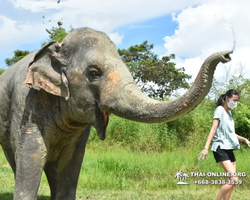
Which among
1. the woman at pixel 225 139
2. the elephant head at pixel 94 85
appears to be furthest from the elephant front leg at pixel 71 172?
the woman at pixel 225 139

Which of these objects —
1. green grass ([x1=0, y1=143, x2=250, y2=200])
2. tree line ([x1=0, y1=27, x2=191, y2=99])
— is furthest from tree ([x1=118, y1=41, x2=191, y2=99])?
green grass ([x1=0, y1=143, x2=250, y2=200])

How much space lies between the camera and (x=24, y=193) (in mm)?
3357

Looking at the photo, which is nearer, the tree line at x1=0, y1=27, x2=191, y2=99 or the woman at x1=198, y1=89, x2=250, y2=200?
the woman at x1=198, y1=89, x2=250, y2=200

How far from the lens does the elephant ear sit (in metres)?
3.28

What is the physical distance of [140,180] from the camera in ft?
24.4

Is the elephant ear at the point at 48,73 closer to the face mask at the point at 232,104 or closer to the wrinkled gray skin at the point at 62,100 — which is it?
the wrinkled gray skin at the point at 62,100

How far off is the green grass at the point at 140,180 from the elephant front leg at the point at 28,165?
8.54 feet

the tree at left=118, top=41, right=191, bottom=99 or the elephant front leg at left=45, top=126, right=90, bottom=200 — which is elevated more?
the tree at left=118, top=41, right=191, bottom=99

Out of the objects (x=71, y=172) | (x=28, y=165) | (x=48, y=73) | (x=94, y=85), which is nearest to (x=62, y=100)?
(x=48, y=73)

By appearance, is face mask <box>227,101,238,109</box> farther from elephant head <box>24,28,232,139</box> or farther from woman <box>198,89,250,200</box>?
elephant head <box>24,28,232,139</box>

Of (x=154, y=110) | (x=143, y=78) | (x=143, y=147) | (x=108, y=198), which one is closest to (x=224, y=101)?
(x=108, y=198)

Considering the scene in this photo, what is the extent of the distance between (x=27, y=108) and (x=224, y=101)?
2817mm

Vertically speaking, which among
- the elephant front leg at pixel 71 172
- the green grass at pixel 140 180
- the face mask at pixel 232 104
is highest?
the face mask at pixel 232 104

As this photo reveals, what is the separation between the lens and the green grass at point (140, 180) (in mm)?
6137
